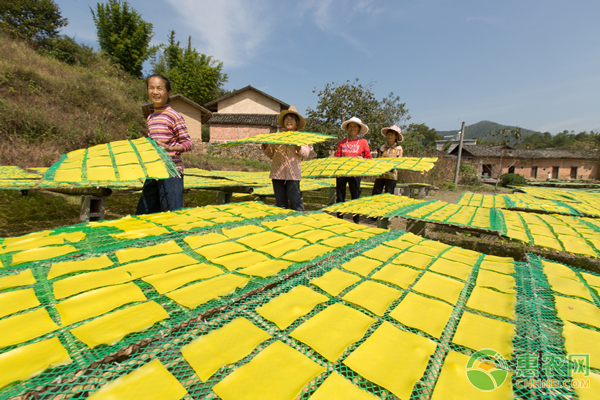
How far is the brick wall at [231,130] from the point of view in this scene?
16156 mm

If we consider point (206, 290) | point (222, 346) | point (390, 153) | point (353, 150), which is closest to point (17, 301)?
point (206, 290)

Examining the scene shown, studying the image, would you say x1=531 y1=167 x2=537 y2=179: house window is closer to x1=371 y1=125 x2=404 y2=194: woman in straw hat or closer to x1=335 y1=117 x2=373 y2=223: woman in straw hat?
x1=371 y1=125 x2=404 y2=194: woman in straw hat

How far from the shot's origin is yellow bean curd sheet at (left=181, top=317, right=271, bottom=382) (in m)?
0.50

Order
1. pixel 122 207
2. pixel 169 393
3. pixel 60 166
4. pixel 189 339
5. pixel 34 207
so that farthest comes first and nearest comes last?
pixel 122 207 < pixel 34 207 < pixel 60 166 < pixel 189 339 < pixel 169 393

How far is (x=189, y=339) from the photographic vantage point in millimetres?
579

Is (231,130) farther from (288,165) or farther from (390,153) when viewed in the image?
(288,165)

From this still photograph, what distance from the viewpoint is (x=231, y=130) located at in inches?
636

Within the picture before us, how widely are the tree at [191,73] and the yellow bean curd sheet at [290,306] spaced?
22.4 meters

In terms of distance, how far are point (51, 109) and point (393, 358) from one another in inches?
476

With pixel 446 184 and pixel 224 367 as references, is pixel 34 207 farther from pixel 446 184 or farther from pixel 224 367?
pixel 446 184

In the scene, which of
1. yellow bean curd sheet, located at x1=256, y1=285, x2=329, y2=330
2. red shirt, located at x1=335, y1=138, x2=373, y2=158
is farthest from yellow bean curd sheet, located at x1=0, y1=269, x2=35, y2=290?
red shirt, located at x1=335, y1=138, x2=373, y2=158

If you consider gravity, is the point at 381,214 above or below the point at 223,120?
below

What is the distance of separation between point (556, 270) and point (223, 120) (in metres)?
17.2

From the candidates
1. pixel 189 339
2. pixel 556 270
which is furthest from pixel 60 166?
pixel 556 270
